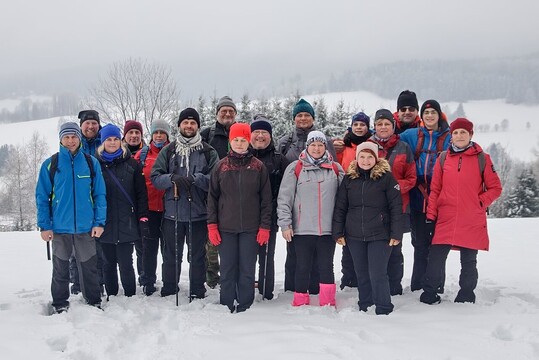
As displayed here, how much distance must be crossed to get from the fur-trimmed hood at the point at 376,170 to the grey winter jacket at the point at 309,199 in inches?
11.2

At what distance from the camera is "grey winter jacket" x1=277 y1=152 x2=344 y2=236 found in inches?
208

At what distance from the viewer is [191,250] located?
5.72 metres

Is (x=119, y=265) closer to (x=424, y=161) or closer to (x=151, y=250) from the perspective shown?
(x=151, y=250)

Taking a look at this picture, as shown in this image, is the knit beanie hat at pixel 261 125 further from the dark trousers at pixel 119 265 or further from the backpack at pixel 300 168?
the dark trousers at pixel 119 265

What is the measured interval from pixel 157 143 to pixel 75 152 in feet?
4.63

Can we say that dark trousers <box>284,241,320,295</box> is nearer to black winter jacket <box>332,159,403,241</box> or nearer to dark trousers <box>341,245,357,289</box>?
dark trousers <box>341,245,357,289</box>

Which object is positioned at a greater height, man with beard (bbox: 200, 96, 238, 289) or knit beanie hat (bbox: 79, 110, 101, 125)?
knit beanie hat (bbox: 79, 110, 101, 125)

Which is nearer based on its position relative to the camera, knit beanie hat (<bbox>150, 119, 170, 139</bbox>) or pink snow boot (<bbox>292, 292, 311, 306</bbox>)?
pink snow boot (<bbox>292, 292, 311, 306</bbox>)

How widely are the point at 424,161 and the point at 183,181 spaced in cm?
319

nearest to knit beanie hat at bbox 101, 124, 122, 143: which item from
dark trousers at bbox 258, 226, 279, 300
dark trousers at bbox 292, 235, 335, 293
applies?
dark trousers at bbox 258, 226, 279, 300

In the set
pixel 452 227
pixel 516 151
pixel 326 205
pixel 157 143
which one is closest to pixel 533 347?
pixel 452 227

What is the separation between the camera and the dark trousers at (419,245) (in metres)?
5.87

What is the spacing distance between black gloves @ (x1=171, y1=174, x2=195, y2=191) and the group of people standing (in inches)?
0.6

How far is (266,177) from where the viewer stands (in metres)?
5.34
